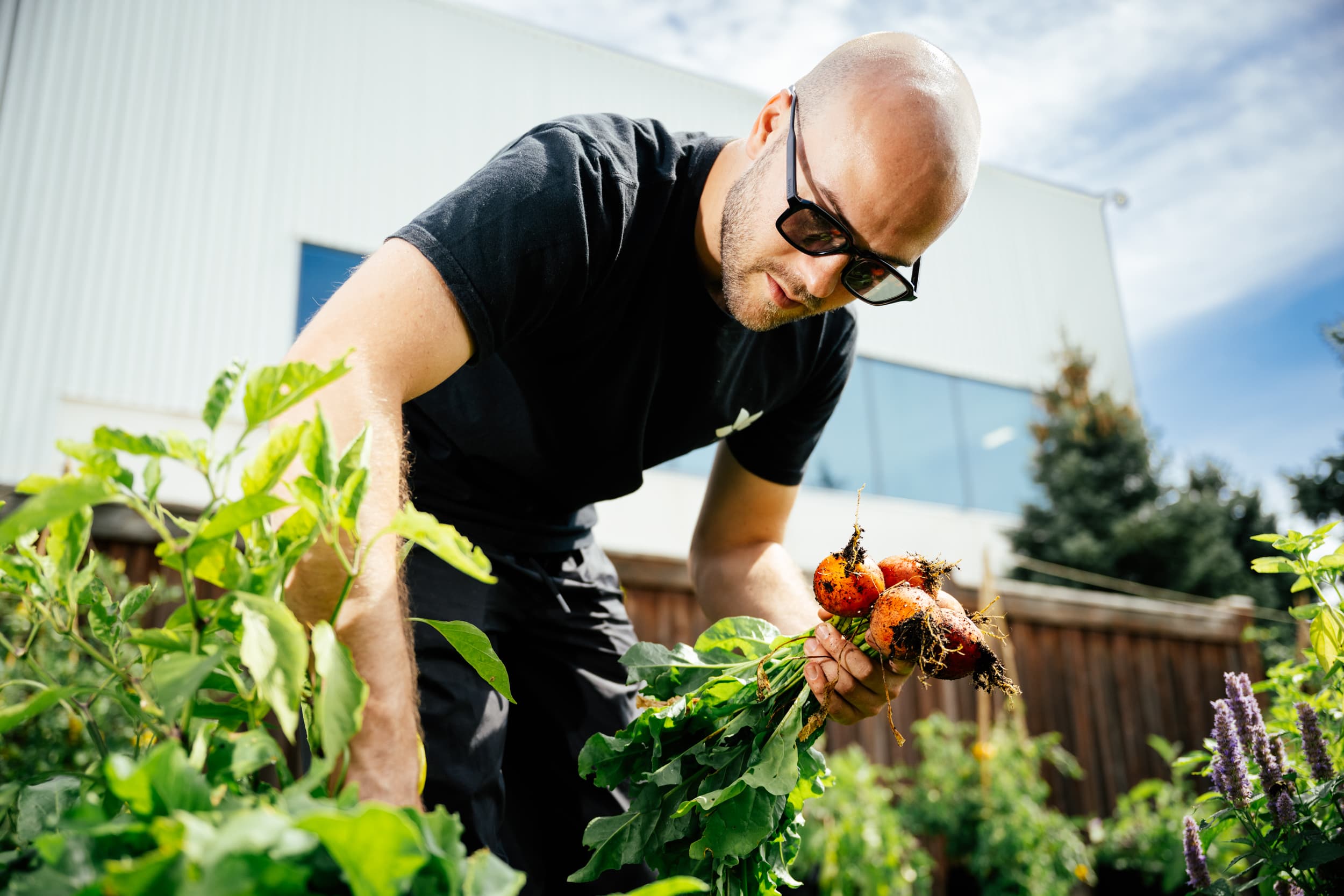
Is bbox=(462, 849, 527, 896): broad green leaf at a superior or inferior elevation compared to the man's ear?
inferior

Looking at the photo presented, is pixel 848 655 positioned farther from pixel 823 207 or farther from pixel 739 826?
pixel 823 207

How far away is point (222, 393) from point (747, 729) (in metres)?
0.90

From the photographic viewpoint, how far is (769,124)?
1.73m

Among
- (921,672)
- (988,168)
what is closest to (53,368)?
(921,672)

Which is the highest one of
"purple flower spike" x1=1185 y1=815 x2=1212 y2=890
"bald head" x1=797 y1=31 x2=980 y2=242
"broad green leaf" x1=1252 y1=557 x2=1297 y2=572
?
"bald head" x1=797 y1=31 x2=980 y2=242

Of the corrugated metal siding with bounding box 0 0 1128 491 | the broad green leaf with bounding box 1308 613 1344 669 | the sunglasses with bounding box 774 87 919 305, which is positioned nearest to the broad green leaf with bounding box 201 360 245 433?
the sunglasses with bounding box 774 87 919 305

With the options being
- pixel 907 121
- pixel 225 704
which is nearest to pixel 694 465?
pixel 907 121

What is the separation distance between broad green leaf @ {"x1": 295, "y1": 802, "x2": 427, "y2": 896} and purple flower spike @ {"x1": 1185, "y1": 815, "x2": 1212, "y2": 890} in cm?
127

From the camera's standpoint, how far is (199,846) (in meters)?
0.44

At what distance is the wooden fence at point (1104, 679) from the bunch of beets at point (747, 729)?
4.52 meters

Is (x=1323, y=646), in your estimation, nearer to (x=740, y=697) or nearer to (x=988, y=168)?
(x=740, y=697)

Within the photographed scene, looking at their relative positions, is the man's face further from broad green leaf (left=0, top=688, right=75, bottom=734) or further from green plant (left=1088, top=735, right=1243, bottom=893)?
green plant (left=1088, top=735, right=1243, bottom=893)

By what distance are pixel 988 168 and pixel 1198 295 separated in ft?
23.3

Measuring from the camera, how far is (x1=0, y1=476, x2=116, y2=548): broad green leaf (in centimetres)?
54
